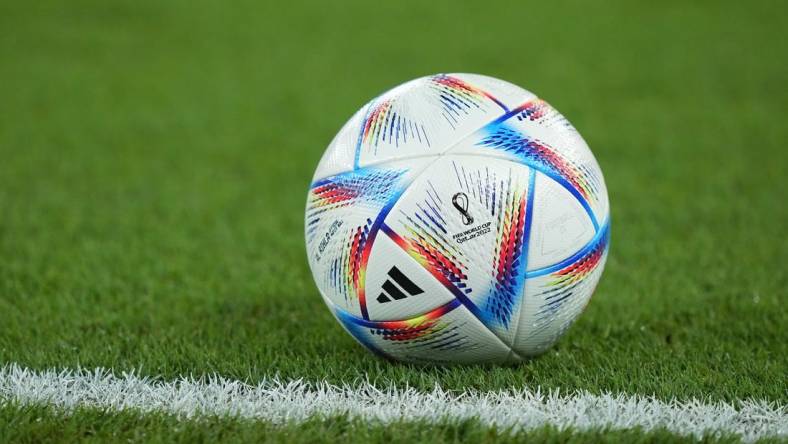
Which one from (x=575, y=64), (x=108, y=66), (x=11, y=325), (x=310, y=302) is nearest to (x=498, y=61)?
(x=575, y=64)

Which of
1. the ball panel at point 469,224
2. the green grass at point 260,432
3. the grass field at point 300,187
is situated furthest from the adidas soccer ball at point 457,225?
the green grass at point 260,432

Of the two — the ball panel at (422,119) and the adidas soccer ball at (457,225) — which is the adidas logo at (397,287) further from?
the ball panel at (422,119)

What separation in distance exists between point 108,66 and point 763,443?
9.87 m

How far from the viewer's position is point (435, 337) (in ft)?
11.6

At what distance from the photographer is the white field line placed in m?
3.24

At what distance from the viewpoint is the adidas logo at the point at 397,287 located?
3.43 meters

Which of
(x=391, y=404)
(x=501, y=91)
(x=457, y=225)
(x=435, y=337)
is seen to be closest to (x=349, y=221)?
(x=457, y=225)

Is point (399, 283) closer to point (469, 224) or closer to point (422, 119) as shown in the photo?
point (469, 224)

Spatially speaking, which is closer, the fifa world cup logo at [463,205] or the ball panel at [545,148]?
the fifa world cup logo at [463,205]

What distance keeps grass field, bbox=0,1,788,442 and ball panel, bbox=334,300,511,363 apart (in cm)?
8

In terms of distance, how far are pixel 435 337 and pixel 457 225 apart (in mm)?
454

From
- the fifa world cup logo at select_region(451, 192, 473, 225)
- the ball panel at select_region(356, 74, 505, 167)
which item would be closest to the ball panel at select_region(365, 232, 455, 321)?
the fifa world cup logo at select_region(451, 192, 473, 225)

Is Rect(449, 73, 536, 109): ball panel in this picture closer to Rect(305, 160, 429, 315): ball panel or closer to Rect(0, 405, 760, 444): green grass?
Rect(305, 160, 429, 315): ball panel

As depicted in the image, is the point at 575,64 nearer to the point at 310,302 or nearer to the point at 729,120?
the point at 729,120
